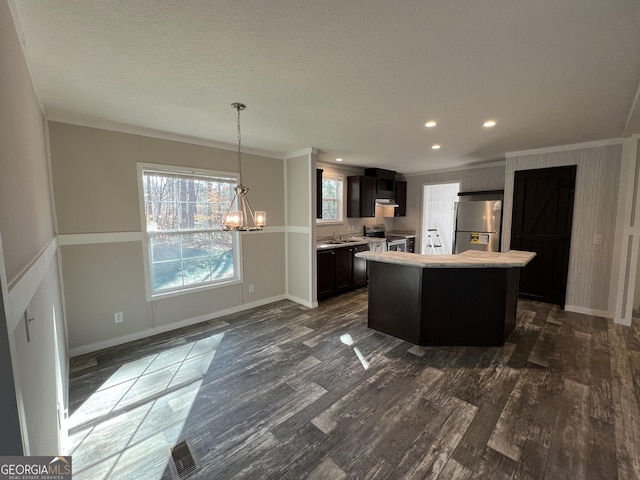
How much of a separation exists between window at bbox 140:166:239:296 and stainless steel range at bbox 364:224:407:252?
3320 mm

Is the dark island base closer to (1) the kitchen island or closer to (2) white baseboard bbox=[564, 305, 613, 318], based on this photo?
(1) the kitchen island

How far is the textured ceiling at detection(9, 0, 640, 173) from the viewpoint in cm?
139

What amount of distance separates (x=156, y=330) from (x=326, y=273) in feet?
8.59

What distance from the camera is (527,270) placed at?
4.55 meters

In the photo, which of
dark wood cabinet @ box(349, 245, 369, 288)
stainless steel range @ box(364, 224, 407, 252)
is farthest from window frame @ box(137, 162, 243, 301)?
stainless steel range @ box(364, 224, 407, 252)

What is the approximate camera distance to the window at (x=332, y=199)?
5.67 metres

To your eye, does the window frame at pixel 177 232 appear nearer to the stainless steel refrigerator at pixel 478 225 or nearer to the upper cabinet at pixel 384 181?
the upper cabinet at pixel 384 181

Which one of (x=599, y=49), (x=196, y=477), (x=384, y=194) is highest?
(x=599, y=49)

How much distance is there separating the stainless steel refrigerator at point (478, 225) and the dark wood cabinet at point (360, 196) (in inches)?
67.5

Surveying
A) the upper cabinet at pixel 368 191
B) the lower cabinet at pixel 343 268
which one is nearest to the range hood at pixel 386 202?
the upper cabinet at pixel 368 191

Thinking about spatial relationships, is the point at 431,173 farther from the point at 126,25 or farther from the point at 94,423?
the point at 94,423

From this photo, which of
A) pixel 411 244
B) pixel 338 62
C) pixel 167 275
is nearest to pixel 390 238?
pixel 411 244

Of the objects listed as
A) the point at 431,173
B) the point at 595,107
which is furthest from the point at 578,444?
the point at 431,173

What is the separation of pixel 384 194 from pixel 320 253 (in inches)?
101
